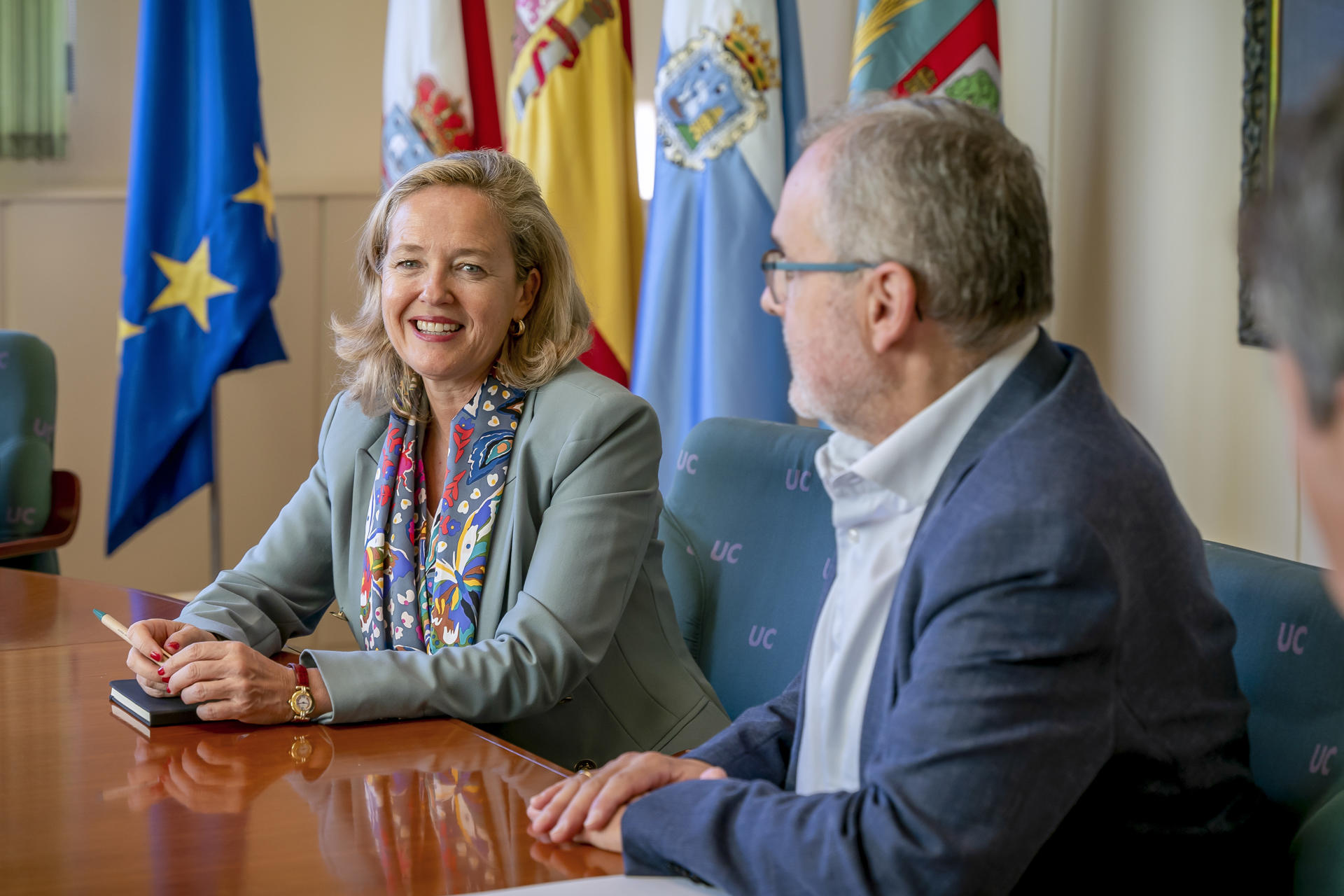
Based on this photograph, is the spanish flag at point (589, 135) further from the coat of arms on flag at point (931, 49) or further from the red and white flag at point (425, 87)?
the coat of arms on flag at point (931, 49)

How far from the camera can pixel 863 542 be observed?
1112 mm

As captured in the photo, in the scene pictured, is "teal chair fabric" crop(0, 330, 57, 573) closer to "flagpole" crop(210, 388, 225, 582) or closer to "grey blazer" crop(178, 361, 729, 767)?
"flagpole" crop(210, 388, 225, 582)

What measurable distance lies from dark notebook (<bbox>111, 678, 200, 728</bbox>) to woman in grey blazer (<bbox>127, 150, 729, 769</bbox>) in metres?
0.02

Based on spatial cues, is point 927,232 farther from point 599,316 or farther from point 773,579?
point 599,316

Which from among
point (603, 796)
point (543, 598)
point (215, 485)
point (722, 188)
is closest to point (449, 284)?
point (543, 598)

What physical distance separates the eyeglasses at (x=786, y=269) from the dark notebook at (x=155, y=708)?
81 centimetres

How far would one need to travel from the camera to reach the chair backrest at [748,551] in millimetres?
1837

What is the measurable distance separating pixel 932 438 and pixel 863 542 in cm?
13

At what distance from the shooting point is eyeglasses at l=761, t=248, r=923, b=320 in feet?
3.45

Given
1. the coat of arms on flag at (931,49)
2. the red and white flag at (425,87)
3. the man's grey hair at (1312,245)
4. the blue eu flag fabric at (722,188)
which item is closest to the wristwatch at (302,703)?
the man's grey hair at (1312,245)

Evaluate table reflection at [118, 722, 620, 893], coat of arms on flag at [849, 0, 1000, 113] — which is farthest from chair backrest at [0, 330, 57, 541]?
coat of arms on flag at [849, 0, 1000, 113]

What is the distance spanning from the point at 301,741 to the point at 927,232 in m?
0.85

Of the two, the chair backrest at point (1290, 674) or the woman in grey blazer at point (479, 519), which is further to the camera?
the woman in grey blazer at point (479, 519)

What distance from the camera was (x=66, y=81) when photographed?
411cm
